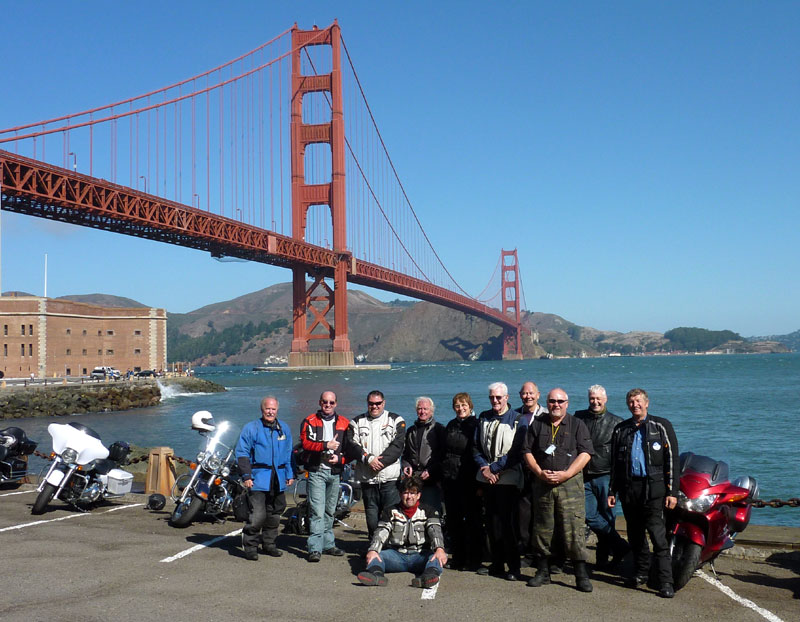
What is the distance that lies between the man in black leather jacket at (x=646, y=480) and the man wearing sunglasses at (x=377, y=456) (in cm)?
181

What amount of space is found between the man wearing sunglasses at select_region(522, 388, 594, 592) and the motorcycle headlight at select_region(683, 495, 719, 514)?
763mm

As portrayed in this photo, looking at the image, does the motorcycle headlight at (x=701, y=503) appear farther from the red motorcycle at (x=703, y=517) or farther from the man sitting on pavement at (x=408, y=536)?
the man sitting on pavement at (x=408, y=536)

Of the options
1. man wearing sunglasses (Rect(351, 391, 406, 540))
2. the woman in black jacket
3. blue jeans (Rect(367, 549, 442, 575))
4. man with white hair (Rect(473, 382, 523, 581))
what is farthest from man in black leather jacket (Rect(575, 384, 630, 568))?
man wearing sunglasses (Rect(351, 391, 406, 540))

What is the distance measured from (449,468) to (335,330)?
241 ft

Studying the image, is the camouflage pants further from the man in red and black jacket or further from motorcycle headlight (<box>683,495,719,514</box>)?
the man in red and black jacket

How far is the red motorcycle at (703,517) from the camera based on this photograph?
5711 millimetres

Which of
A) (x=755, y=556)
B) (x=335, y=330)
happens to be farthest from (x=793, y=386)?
(x=755, y=556)

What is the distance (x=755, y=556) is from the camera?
6.69 metres

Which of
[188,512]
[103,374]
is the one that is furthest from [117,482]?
[103,374]

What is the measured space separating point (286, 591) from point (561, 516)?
2098mm

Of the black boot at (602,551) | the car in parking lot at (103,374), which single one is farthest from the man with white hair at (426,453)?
the car in parking lot at (103,374)

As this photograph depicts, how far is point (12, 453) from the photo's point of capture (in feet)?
35.5

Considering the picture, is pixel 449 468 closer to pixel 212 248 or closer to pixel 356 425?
pixel 356 425

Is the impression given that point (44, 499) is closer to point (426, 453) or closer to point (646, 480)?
point (426, 453)
